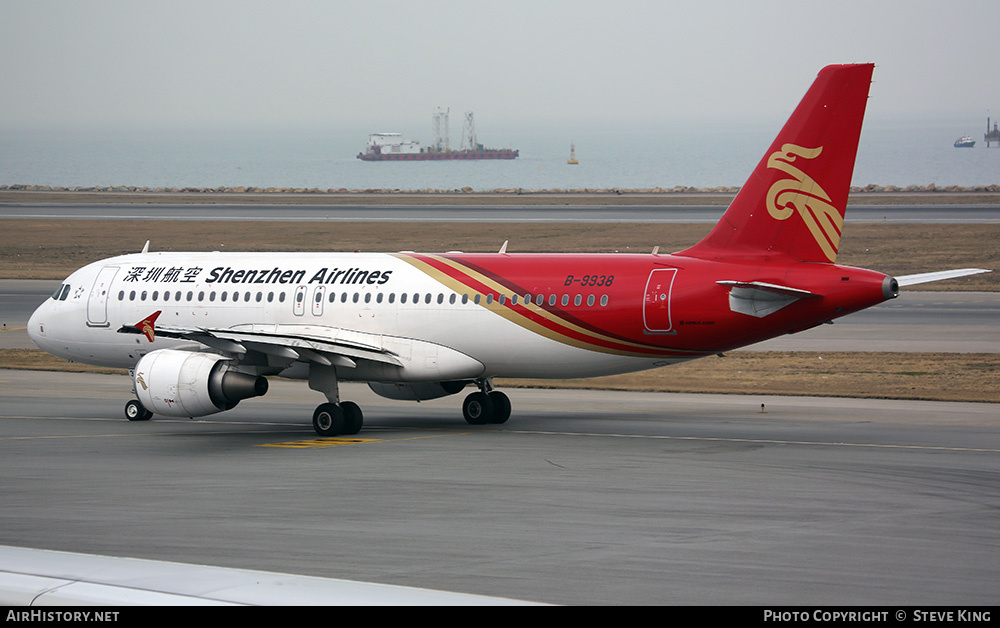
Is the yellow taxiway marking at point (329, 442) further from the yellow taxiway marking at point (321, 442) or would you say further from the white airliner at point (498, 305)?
the white airliner at point (498, 305)

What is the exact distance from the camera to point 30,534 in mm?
17906

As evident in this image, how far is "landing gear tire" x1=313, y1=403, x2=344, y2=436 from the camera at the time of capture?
2992cm

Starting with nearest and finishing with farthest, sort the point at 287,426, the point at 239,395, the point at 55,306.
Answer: the point at 239,395, the point at 287,426, the point at 55,306

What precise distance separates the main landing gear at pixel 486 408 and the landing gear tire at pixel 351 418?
11.5 feet

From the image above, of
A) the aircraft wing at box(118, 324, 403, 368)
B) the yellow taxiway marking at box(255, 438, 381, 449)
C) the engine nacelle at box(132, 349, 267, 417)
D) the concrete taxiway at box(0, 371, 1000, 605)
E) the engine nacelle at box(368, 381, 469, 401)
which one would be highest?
the aircraft wing at box(118, 324, 403, 368)

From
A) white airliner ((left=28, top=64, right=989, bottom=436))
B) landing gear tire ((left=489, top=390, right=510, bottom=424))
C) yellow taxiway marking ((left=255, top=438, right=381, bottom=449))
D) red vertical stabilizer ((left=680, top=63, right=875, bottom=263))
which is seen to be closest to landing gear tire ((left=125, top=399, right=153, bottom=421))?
white airliner ((left=28, top=64, right=989, bottom=436))

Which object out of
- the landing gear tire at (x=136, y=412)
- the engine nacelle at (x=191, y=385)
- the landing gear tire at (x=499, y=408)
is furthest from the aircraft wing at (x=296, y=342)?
the landing gear tire at (x=136, y=412)

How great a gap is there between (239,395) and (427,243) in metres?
60.8

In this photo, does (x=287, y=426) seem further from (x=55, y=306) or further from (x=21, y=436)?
(x=55, y=306)

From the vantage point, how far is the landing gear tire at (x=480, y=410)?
32312 millimetres

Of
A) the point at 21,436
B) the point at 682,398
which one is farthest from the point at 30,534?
the point at 682,398

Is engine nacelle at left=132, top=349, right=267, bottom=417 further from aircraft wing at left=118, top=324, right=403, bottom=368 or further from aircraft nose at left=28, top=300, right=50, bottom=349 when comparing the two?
aircraft nose at left=28, top=300, right=50, bottom=349

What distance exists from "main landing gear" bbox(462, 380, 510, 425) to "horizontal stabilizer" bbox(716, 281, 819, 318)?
7.53 meters

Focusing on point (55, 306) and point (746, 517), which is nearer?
point (746, 517)
